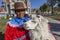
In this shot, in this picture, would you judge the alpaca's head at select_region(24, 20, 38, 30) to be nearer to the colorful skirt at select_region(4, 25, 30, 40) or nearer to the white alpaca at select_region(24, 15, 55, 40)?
the white alpaca at select_region(24, 15, 55, 40)

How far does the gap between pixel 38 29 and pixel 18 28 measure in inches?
15.3

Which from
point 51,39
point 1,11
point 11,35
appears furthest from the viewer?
point 1,11

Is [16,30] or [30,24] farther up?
[30,24]

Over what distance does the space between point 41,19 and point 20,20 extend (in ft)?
1.19

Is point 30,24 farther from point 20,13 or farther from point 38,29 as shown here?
point 20,13

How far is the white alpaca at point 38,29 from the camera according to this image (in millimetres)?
3994

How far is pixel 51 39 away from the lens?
3959 millimetres

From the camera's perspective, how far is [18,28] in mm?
4203

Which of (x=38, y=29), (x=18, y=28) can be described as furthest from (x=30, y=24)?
(x=18, y=28)

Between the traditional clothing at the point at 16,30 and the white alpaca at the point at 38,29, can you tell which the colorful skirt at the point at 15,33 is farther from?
the white alpaca at the point at 38,29

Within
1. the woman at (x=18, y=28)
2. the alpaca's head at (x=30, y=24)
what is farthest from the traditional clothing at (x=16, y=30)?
the alpaca's head at (x=30, y=24)

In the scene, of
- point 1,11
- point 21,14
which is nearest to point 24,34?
point 21,14

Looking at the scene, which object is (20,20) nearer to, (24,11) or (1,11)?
(24,11)

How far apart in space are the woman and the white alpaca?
0.16 m
